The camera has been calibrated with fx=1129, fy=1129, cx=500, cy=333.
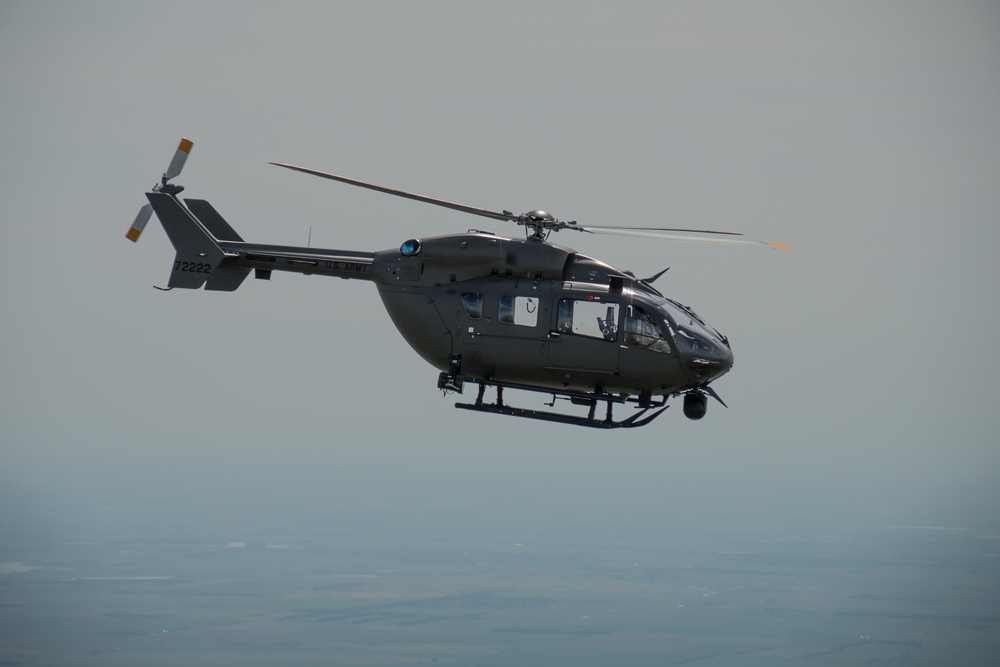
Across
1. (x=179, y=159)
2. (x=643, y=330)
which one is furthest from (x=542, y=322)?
(x=179, y=159)

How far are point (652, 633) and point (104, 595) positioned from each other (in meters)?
93.1

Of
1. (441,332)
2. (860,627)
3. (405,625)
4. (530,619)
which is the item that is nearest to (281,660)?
(405,625)

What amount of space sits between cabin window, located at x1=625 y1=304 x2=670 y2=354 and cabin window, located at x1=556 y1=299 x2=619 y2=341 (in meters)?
0.26

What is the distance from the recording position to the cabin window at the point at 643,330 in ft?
72.4

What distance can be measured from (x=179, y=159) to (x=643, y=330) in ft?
39.9

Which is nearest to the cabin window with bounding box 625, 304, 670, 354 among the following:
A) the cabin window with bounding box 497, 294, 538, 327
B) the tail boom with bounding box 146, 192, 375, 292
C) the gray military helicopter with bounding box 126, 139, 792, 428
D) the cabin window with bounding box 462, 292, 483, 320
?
the gray military helicopter with bounding box 126, 139, 792, 428

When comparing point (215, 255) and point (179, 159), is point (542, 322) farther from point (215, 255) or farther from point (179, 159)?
point (179, 159)

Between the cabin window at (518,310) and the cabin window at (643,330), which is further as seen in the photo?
the cabin window at (518,310)

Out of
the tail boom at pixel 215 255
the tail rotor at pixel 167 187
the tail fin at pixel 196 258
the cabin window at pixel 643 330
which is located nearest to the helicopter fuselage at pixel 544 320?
the cabin window at pixel 643 330

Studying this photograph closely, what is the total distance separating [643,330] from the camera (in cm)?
2211

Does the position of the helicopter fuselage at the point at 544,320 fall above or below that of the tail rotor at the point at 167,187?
below

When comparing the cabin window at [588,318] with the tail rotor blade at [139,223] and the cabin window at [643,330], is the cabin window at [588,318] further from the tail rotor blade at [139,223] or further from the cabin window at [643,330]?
the tail rotor blade at [139,223]

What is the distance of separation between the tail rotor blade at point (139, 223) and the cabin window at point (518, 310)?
942cm

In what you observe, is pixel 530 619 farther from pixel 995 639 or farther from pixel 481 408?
pixel 481 408
